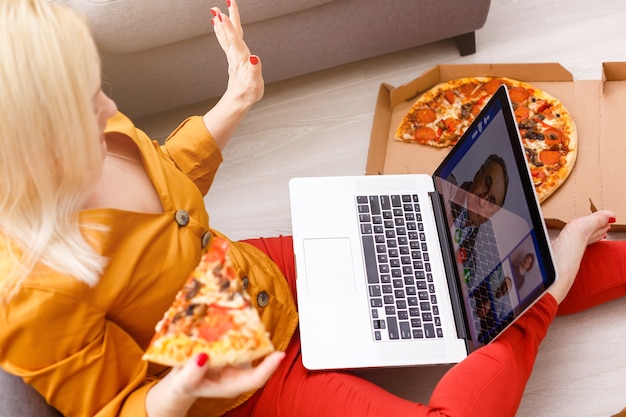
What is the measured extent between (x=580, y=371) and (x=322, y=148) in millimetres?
870

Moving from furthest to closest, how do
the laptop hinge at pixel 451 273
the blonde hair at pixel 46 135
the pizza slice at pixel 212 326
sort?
the laptop hinge at pixel 451 273 < the pizza slice at pixel 212 326 < the blonde hair at pixel 46 135

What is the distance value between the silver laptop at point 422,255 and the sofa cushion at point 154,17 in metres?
0.48

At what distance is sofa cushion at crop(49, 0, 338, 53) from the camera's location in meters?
1.43

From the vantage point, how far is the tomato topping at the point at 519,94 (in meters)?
1.60

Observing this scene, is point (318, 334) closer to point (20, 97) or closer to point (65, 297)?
point (65, 297)

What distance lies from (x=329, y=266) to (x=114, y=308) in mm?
475

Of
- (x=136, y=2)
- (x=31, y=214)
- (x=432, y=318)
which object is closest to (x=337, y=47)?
(x=136, y=2)

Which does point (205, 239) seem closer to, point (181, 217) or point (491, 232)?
point (181, 217)

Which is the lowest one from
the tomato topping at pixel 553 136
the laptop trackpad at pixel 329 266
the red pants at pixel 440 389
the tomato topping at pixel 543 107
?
the red pants at pixel 440 389

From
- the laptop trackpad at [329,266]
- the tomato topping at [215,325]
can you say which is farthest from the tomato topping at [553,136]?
the tomato topping at [215,325]

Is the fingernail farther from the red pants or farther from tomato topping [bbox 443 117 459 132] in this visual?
Answer: tomato topping [bbox 443 117 459 132]

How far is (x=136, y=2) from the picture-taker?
1427 millimetres

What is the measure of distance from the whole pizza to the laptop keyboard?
1.23 ft

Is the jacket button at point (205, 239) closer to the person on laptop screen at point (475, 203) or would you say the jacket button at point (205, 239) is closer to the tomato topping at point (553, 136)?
the person on laptop screen at point (475, 203)
